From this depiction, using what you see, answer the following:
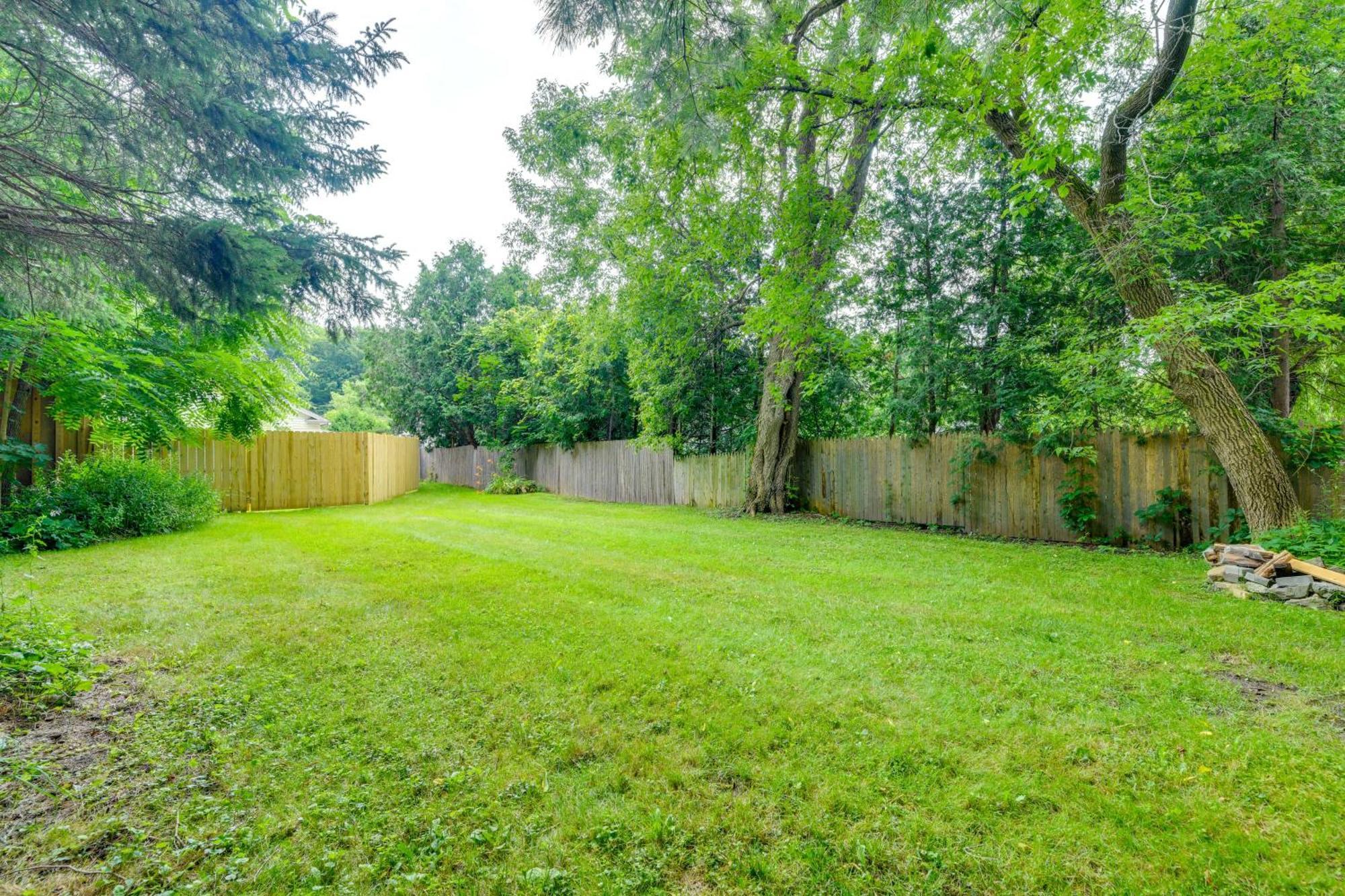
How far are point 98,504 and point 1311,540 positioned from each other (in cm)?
1219

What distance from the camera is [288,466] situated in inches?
443

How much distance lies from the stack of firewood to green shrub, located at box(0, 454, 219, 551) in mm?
10784

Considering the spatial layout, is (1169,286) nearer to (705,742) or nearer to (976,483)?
(976,483)

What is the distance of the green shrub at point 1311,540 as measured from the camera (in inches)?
174

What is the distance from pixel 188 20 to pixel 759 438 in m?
8.84

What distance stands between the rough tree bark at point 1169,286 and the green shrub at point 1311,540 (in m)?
0.26

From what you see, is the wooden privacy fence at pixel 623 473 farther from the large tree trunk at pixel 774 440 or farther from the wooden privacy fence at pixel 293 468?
the wooden privacy fence at pixel 293 468

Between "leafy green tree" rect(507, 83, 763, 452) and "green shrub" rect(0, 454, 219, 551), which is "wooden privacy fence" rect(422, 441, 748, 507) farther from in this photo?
"green shrub" rect(0, 454, 219, 551)

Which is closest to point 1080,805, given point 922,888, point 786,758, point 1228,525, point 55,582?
point 922,888

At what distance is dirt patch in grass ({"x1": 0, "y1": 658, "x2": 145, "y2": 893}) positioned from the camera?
156 cm

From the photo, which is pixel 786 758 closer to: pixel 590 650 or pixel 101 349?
pixel 590 650

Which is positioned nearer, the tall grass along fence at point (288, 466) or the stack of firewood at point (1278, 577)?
the stack of firewood at point (1278, 577)

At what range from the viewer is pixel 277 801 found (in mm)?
1860

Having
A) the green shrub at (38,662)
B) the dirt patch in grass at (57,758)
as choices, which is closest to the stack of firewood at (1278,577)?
the dirt patch in grass at (57,758)
